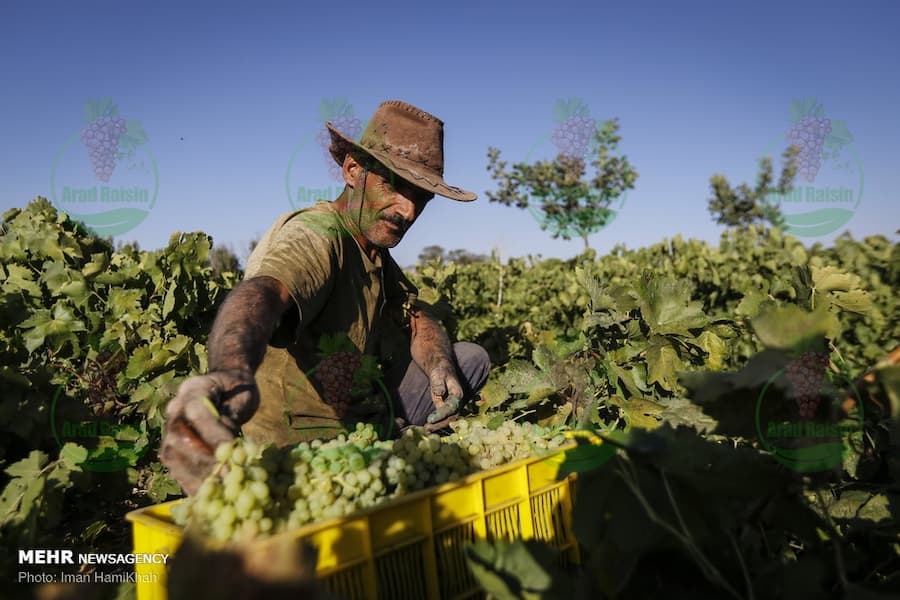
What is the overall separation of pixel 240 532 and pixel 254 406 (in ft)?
1.11

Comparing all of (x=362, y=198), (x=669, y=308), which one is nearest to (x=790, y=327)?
(x=669, y=308)

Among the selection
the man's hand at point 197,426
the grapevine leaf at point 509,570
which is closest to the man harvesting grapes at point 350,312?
the man's hand at point 197,426

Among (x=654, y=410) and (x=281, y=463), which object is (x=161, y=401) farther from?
(x=654, y=410)

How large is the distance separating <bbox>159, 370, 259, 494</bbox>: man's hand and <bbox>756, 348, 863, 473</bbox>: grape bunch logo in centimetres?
128

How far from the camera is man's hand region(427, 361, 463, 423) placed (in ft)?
11.0

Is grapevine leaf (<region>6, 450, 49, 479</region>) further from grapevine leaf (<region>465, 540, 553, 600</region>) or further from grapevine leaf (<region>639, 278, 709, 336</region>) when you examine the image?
grapevine leaf (<region>639, 278, 709, 336</region>)

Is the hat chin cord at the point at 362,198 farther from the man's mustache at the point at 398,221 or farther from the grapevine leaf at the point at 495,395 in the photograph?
the grapevine leaf at the point at 495,395

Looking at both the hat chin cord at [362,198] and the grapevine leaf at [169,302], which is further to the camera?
the grapevine leaf at [169,302]

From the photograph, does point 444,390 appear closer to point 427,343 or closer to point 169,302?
point 427,343

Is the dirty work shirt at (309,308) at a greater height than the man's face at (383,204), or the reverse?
the man's face at (383,204)

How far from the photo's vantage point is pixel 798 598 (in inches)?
45.6

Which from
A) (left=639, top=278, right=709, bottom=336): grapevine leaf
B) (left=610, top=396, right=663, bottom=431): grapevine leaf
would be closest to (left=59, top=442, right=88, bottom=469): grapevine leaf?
(left=610, top=396, right=663, bottom=431): grapevine leaf

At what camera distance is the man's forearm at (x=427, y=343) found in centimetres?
382

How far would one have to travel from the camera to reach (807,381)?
1.43 metres
